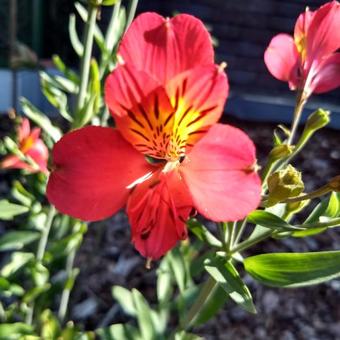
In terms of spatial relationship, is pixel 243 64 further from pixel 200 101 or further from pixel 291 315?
pixel 200 101

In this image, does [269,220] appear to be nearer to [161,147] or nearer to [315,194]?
[315,194]

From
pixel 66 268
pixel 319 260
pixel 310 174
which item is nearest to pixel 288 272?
pixel 319 260

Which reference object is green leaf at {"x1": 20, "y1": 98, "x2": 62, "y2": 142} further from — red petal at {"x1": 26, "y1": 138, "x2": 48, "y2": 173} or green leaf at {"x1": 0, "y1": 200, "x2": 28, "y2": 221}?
green leaf at {"x1": 0, "y1": 200, "x2": 28, "y2": 221}

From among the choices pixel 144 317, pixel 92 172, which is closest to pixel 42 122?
pixel 144 317

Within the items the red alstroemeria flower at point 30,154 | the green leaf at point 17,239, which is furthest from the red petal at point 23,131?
the green leaf at point 17,239

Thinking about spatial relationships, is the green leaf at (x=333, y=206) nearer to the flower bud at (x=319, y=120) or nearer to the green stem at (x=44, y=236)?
the flower bud at (x=319, y=120)

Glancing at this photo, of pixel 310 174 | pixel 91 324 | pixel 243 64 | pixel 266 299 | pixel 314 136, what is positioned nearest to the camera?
pixel 91 324

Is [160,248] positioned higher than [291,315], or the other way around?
[160,248]
